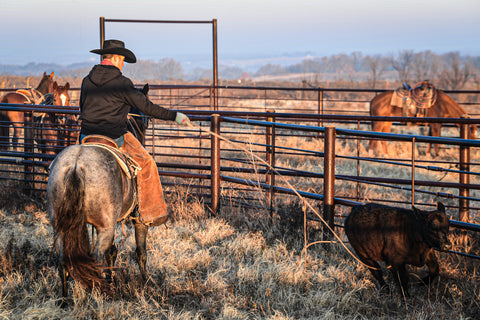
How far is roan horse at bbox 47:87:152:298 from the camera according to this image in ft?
13.1

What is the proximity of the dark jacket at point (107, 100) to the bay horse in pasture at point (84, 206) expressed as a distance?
265mm

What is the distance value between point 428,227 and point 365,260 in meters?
0.78

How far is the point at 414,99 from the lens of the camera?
1395 centimetres

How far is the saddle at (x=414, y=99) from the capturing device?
45.7 feet

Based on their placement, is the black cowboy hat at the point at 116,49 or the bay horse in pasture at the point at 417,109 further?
the bay horse in pasture at the point at 417,109

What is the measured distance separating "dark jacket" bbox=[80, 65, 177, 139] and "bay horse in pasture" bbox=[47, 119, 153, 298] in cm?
26

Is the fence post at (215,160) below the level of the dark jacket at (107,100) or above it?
below

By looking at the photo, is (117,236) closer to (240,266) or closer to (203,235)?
(203,235)

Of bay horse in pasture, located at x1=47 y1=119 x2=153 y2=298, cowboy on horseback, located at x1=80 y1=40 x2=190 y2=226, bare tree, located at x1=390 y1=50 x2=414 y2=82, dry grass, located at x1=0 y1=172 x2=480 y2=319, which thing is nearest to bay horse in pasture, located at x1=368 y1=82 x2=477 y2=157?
dry grass, located at x1=0 y1=172 x2=480 y2=319

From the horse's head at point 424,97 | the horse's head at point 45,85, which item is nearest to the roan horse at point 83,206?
the horse's head at point 45,85

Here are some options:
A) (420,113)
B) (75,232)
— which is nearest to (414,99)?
(420,113)

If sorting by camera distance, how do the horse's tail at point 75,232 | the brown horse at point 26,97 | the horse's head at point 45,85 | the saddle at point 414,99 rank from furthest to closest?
1. the saddle at point 414,99
2. the horse's head at point 45,85
3. the brown horse at point 26,97
4. the horse's tail at point 75,232

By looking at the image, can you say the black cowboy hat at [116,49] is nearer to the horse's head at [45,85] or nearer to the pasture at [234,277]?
the pasture at [234,277]

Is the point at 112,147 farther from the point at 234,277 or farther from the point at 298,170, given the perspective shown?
the point at 298,170
